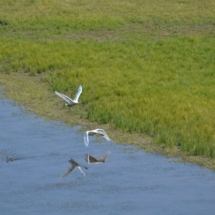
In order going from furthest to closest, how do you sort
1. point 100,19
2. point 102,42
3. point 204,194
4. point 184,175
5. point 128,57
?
point 100,19 < point 102,42 < point 128,57 < point 184,175 < point 204,194

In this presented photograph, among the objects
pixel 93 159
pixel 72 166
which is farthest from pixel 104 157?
pixel 72 166

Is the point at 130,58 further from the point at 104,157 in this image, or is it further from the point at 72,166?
the point at 72,166

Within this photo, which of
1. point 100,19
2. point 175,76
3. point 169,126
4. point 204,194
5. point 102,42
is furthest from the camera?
point 100,19

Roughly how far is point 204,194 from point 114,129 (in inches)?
149

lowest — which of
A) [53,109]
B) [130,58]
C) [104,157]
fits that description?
[53,109]

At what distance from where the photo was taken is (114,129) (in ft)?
46.9

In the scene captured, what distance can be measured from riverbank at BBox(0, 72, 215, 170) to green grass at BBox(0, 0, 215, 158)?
164mm

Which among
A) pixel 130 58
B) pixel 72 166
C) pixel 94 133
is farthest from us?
pixel 130 58

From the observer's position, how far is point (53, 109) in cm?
1620

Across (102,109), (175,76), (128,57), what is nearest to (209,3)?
(128,57)

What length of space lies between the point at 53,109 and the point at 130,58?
4.66 m

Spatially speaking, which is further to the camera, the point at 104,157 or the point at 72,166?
the point at 104,157

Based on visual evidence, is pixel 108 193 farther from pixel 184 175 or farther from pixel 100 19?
pixel 100 19

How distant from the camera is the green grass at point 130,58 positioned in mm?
14141
